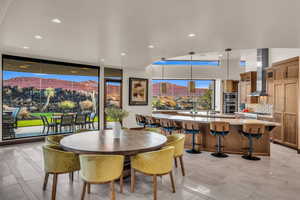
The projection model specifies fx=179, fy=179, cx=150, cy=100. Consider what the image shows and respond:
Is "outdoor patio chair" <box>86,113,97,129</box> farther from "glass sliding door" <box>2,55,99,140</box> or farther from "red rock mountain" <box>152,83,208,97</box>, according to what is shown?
"red rock mountain" <box>152,83,208,97</box>

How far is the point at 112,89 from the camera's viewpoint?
8117mm

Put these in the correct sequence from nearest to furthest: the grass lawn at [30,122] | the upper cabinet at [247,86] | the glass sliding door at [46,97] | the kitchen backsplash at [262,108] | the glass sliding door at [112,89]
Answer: the glass sliding door at [46,97] < the grass lawn at [30,122] < the kitchen backsplash at [262,108] < the glass sliding door at [112,89] < the upper cabinet at [247,86]

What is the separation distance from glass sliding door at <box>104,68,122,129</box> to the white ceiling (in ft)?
9.73

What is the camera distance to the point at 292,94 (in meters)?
5.42

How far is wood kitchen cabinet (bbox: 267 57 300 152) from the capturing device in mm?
5336

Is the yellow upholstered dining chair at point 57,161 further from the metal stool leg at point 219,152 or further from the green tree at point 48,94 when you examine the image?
the green tree at point 48,94

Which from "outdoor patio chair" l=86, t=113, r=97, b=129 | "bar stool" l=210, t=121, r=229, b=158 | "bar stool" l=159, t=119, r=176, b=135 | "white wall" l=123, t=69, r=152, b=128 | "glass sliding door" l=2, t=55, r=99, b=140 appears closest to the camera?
"bar stool" l=210, t=121, r=229, b=158

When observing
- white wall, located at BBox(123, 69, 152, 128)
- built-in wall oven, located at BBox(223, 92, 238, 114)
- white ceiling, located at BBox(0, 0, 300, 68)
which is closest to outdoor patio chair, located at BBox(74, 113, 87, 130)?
white wall, located at BBox(123, 69, 152, 128)

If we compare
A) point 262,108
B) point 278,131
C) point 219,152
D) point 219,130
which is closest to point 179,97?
point 262,108

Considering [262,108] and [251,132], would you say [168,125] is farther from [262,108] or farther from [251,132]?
[262,108]

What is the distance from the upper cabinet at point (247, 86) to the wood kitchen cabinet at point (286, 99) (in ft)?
5.82

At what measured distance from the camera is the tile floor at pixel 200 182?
2725 millimetres

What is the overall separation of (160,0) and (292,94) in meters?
5.25

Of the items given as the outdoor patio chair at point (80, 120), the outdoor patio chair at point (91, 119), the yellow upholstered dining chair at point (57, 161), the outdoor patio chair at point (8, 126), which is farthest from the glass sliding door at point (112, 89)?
the yellow upholstered dining chair at point (57, 161)
